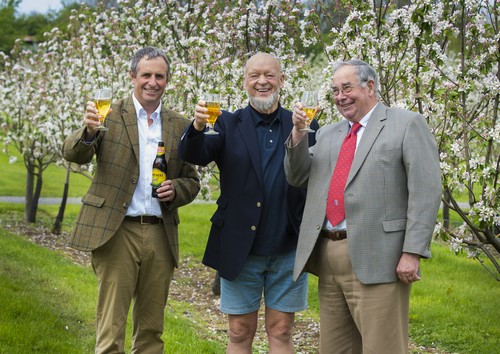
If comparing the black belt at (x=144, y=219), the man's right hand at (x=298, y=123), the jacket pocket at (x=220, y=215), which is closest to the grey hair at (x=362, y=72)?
the man's right hand at (x=298, y=123)

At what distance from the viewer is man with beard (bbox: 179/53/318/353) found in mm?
4656

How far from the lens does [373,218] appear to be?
13.4 feet

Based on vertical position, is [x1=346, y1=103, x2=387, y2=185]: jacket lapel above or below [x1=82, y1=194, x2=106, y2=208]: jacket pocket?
above

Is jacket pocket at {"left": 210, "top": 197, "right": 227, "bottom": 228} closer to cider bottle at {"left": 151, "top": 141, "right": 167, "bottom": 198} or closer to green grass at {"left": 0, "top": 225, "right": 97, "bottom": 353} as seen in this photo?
cider bottle at {"left": 151, "top": 141, "right": 167, "bottom": 198}

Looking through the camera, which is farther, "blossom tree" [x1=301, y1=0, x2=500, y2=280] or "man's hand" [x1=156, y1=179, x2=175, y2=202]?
"blossom tree" [x1=301, y1=0, x2=500, y2=280]

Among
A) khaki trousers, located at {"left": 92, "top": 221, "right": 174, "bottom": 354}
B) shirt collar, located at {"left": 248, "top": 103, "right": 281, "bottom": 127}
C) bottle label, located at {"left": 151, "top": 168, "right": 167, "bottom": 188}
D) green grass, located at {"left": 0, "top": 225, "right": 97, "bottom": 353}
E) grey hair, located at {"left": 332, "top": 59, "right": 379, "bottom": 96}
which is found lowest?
green grass, located at {"left": 0, "top": 225, "right": 97, "bottom": 353}

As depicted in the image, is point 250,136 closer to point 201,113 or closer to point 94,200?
point 201,113

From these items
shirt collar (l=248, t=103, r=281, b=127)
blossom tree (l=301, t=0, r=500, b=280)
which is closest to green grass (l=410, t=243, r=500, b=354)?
blossom tree (l=301, t=0, r=500, b=280)

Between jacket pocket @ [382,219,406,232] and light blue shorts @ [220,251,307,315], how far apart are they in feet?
2.83

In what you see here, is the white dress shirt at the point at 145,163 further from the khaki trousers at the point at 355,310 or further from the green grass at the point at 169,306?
the green grass at the point at 169,306

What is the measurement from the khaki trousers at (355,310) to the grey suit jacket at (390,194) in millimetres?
101

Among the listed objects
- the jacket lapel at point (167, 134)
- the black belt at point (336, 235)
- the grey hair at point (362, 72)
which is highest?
the grey hair at point (362, 72)

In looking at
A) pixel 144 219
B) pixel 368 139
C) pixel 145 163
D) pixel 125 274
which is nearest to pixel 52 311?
pixel 125 274

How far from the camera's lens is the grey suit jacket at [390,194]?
3992 mm
